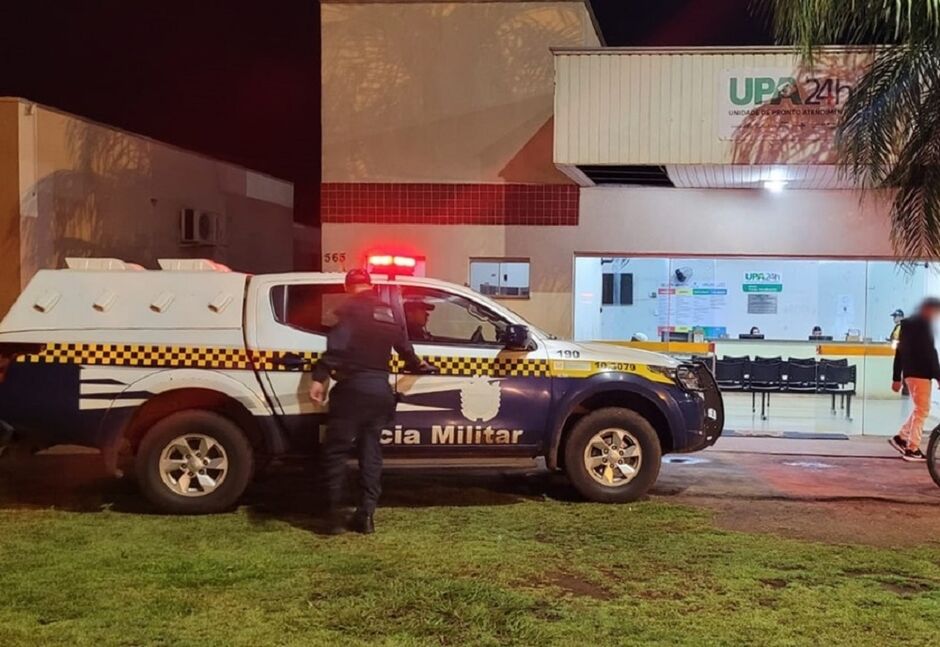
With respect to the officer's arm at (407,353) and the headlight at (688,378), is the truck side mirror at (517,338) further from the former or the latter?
the headlight at (688,378)

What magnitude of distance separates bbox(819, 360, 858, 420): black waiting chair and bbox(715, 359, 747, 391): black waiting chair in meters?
1.06

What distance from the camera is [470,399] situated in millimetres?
7668

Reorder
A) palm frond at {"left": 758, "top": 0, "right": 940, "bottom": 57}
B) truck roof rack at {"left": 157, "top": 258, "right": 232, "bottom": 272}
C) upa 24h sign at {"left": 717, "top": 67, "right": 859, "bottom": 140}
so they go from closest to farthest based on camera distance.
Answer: truck roof rack at {"left": 157, "top": 258, "right": 232, "bottom": 272} → palm frond at {"left": 758, "top": 0, "right": 940, "bottom": 57} → upa 24h sign at {"left": 717, "top": 67, "right": 859, "bottom": 140}

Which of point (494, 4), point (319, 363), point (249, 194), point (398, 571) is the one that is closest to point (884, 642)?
point (398, 571)

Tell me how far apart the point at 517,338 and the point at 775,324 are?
663 centimetres

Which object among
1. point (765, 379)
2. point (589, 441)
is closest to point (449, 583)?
point (589, 441)

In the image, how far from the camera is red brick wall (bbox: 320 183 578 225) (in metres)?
12.3

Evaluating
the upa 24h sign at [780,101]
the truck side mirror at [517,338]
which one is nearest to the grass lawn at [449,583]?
the truck side mirror at [517,338]

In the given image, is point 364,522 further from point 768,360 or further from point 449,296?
point 768,360

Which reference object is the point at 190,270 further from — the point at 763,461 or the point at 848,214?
the point at 848,214

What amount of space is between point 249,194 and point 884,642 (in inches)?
596

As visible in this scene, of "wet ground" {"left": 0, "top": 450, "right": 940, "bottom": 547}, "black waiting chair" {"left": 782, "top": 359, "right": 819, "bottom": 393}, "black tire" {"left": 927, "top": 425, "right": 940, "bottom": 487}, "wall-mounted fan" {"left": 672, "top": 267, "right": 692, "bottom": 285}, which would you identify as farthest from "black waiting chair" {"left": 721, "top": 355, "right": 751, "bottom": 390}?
"black tire" {"left": 927, "top": 425, "right": 940, "bottom": 487}

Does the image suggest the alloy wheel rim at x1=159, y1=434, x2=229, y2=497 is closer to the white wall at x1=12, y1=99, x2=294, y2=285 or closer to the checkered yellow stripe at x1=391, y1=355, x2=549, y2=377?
the checkered yellow stripe at x1=391, y1=355, x2=549, y2=377

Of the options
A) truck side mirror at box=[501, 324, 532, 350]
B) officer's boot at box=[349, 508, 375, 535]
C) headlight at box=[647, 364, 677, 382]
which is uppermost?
truck side mirror at box=[501, 324, 532, 350]
